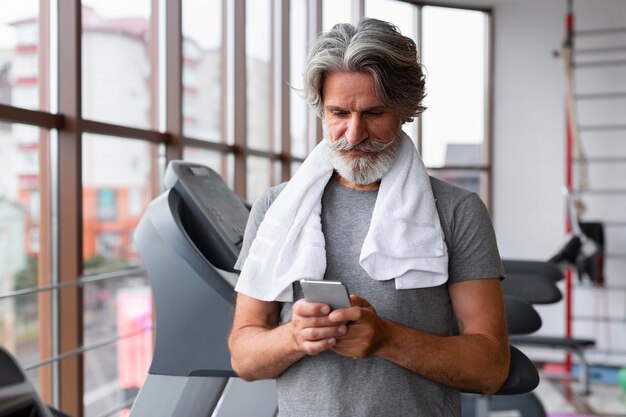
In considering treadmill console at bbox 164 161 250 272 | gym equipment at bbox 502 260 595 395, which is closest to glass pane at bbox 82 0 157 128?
treadmill console at bbox 164 161 250 272

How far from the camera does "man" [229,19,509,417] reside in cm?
128

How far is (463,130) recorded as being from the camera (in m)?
6.89

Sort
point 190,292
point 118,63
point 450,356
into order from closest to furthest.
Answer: point 450,356 → point 190,292 → point 118,63

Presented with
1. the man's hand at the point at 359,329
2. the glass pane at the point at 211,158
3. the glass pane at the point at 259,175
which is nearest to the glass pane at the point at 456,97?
the glass pane at the point at 259,175

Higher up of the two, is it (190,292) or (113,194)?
(113,194)

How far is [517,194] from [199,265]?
211 inches

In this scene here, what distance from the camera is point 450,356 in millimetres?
1269

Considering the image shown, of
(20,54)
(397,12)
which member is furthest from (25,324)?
(397,12)

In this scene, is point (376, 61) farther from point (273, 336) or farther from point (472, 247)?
point (273, 336)

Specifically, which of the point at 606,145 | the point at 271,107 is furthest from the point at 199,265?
the point at 606,145

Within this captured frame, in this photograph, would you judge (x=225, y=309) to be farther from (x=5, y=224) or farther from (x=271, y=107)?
(x=271, y=107)

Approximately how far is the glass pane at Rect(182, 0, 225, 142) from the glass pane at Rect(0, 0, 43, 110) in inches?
46.3

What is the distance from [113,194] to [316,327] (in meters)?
2.39

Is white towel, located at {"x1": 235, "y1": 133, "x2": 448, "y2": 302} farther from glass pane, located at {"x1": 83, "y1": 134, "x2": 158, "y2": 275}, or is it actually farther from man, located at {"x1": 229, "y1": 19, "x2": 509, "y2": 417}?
glass pane, located at {"x1": 83, "y1": 134, "x2": 158, "y2": 275}
